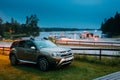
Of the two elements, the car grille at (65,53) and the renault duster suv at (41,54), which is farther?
the car grille at (65,53)

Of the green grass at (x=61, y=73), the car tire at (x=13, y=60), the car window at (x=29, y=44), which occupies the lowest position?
the green grass at (x=61, y=73)

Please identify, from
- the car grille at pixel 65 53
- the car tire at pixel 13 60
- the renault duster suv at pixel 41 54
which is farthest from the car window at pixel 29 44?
the car grille at pixel 65 53

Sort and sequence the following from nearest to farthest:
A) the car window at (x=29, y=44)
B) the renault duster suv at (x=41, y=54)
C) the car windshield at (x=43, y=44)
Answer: the renault duster suv at (x=41, y=54) < the car windshield at (x=43, y=44) < the car window at (x=29, y=44)

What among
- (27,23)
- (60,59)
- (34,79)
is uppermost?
(27,23)

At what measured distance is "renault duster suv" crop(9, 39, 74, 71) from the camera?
1370 centimetres

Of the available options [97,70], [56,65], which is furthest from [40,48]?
[97,70]

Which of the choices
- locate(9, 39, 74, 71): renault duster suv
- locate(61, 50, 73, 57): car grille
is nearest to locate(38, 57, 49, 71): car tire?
locate(9, 39, 74, 71): renault duster suv

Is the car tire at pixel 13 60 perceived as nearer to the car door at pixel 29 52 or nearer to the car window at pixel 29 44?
the car door at pixel 29 52

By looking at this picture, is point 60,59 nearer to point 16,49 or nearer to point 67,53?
point 67,53

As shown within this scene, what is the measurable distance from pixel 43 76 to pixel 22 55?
12.2 ft

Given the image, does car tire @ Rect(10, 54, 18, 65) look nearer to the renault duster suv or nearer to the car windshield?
the renault duster suv

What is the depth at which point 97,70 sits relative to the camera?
44.6 ft

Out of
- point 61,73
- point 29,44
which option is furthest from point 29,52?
point 61,73

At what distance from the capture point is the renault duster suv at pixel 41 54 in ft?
44.9
